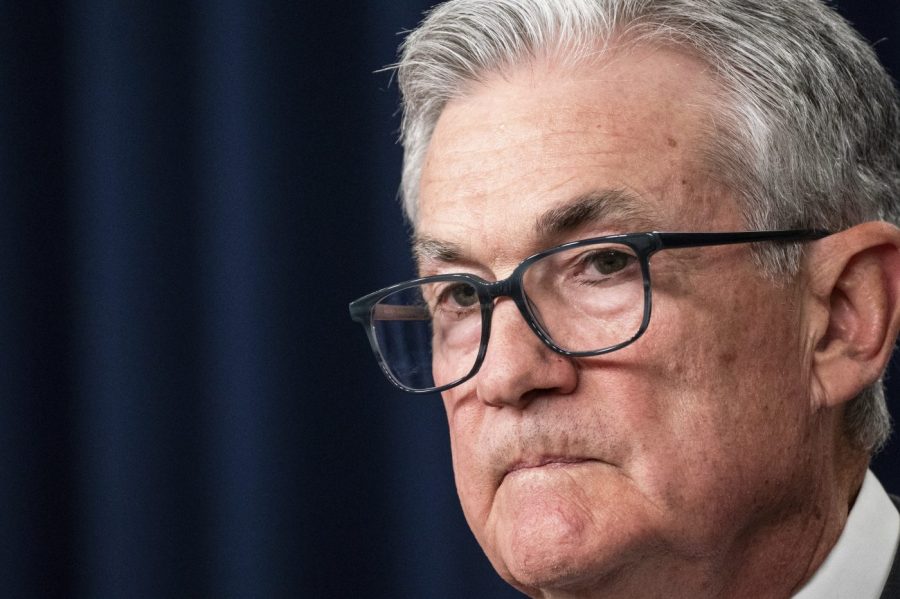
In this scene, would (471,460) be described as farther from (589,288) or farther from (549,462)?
(589,288)

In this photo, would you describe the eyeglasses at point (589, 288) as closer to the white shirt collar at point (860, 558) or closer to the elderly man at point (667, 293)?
the elderly man at point (667, 293)

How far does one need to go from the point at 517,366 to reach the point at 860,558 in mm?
534

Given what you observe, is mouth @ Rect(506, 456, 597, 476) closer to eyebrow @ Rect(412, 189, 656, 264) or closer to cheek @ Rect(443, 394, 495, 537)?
cheek @ Rect(443, 394, 495, 537)

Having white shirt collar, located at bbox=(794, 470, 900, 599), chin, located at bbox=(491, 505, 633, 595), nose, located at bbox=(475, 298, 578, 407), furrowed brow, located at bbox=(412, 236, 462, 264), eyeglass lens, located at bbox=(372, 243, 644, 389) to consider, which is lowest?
white shirt collar, located at bbox=(794, 470, 900, 599)

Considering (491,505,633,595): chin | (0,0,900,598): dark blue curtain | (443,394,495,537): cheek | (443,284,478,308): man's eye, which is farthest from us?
(0,0,900,598): dark blue curtain

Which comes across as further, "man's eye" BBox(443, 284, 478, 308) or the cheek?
"man's eye" BBox(443, 284, 478, 308)

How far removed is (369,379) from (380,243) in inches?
10.4

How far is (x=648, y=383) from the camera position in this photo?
1138 mm

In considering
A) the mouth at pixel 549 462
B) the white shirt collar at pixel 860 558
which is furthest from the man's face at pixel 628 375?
the white shirt collar at pixel 860 558

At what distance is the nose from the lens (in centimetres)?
113

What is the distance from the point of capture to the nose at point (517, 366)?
113cm

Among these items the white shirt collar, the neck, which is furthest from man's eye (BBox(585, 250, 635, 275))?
the white shirt collar

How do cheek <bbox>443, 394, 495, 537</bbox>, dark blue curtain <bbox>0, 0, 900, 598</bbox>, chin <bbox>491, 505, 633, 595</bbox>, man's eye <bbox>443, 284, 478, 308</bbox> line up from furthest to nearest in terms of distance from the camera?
dark blue curtain <bbox>0, 0, 900, 598</bbox> → man's eye <bbox>443, 284, 478, 308</bbox> → cheek <bbox>443, 394, 495, 537</bbox> → chin <bbox>491, 505, 633, 595</bbox>

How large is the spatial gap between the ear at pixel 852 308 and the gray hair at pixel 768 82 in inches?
1.5
